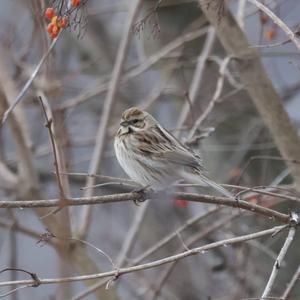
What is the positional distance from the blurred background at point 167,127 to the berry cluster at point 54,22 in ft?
0.30

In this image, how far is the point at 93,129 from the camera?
848cm

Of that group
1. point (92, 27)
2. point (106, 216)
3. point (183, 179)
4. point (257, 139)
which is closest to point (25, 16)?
point (92, 27)

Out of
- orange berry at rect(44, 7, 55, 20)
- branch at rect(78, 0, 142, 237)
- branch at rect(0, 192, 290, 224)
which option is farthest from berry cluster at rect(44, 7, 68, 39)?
branch at rect(78, 0, 142, 237)

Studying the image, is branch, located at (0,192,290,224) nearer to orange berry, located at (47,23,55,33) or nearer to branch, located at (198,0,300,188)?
orange berry, located at (47,23,55,33)

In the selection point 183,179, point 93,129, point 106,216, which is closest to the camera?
point 183,179

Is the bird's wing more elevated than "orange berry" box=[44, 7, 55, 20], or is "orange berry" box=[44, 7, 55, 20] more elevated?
"orange berry" box=[44, 7, 55, 20]

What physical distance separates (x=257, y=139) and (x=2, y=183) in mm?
2141

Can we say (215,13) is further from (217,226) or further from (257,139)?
(257,139)

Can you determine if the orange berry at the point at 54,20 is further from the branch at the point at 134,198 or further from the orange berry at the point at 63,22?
the branch at the point at 134,198

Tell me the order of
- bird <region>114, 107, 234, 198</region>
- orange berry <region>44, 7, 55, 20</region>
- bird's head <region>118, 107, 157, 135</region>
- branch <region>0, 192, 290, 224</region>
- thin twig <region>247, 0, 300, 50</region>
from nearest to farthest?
branch <region>0, 192, 290, 224</region> < thin twig <region>247, 0, 300, 50</region> < orange berry <region>44, 7, 55, 20</region> < bird <region>114, 107, 234, 198</region> < bird's head <region>118, 107, 157, 135</region>

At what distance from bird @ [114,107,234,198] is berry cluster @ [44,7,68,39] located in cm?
93

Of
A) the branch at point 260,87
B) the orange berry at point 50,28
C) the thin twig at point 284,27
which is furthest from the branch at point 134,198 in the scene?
the branch at point 260,87

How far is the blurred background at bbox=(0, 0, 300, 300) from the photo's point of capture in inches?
207

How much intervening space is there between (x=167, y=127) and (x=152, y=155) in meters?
2.42
